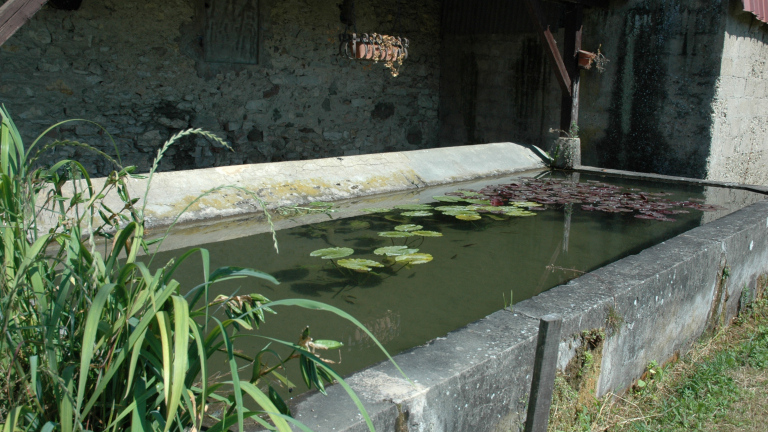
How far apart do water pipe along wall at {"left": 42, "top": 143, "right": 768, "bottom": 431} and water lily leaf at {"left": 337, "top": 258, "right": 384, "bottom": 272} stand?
753 millimetres

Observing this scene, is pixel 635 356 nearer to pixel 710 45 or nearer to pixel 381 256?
Result: pixel 381 256

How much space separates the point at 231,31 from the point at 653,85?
4.50m

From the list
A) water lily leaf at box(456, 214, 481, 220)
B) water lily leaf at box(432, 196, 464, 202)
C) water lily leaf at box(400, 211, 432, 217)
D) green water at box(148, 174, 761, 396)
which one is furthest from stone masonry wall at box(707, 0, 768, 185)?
water lily leaf at box(400, 211, 432, 217)

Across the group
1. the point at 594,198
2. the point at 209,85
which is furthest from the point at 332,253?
the point at 209,85

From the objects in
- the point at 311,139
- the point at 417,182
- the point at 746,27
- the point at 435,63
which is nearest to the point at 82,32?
the point at 311,139

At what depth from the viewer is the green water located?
6.09 feet

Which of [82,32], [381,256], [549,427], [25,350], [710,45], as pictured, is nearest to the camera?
[25,350]

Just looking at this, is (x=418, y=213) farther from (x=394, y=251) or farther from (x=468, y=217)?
(x=394, y=251)

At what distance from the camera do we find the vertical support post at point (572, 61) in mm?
5750

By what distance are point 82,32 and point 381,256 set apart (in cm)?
412

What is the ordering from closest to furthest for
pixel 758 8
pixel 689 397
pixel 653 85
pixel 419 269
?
pixel 689 397
pixel 419 269
pixel 758 8
pixel 653 85

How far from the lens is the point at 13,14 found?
2533 mm

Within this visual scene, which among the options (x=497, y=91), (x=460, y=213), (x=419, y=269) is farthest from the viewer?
(x=497, y=91)

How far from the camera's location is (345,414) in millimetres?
1129
